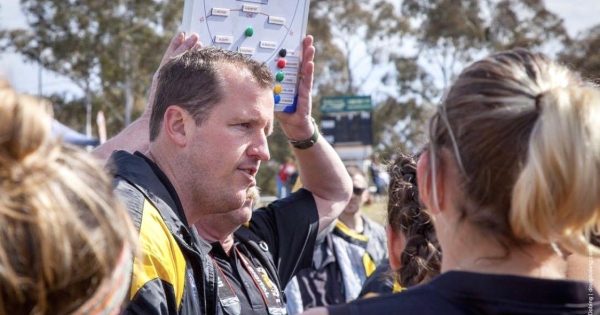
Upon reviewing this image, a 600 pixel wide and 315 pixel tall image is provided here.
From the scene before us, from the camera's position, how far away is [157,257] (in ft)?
8.20

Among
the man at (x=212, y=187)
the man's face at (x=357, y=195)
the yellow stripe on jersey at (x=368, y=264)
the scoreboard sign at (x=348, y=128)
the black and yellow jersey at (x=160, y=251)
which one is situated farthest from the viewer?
the scoreboard sign at (x=348, y=128)

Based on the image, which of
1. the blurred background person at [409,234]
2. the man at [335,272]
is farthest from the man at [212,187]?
the man at [335,272]

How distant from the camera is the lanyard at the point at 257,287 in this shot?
119 inches

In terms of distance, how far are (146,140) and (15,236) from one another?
79.0 inches

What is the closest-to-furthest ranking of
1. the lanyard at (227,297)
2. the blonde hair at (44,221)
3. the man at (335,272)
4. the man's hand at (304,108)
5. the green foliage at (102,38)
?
the blonde hair at (44,221), the lanyard at (227,297), the man's hand at (304,108), the man at (335,272), the green foliage at (102,38)

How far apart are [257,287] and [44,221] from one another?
192cm

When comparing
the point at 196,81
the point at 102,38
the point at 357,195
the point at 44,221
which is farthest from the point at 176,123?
the point at 102,38

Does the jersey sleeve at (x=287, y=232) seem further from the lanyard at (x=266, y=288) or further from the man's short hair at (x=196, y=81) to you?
the man's short hair at (x=196, y=81)

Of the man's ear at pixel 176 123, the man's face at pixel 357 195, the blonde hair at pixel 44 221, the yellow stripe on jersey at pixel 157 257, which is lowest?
the man's face at pixel 357 195

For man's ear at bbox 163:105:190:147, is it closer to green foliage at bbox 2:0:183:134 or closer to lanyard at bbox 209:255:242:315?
lanyard at bbox 209:255:242:315

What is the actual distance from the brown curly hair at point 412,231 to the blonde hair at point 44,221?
140cm

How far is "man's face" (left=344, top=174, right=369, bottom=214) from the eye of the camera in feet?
24.7

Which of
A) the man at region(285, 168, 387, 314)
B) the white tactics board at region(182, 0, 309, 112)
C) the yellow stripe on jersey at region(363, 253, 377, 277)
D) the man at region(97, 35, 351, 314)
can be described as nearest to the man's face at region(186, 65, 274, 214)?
the man at region(97, 35, 351, 314)

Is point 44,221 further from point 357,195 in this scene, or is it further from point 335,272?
point 357,195
